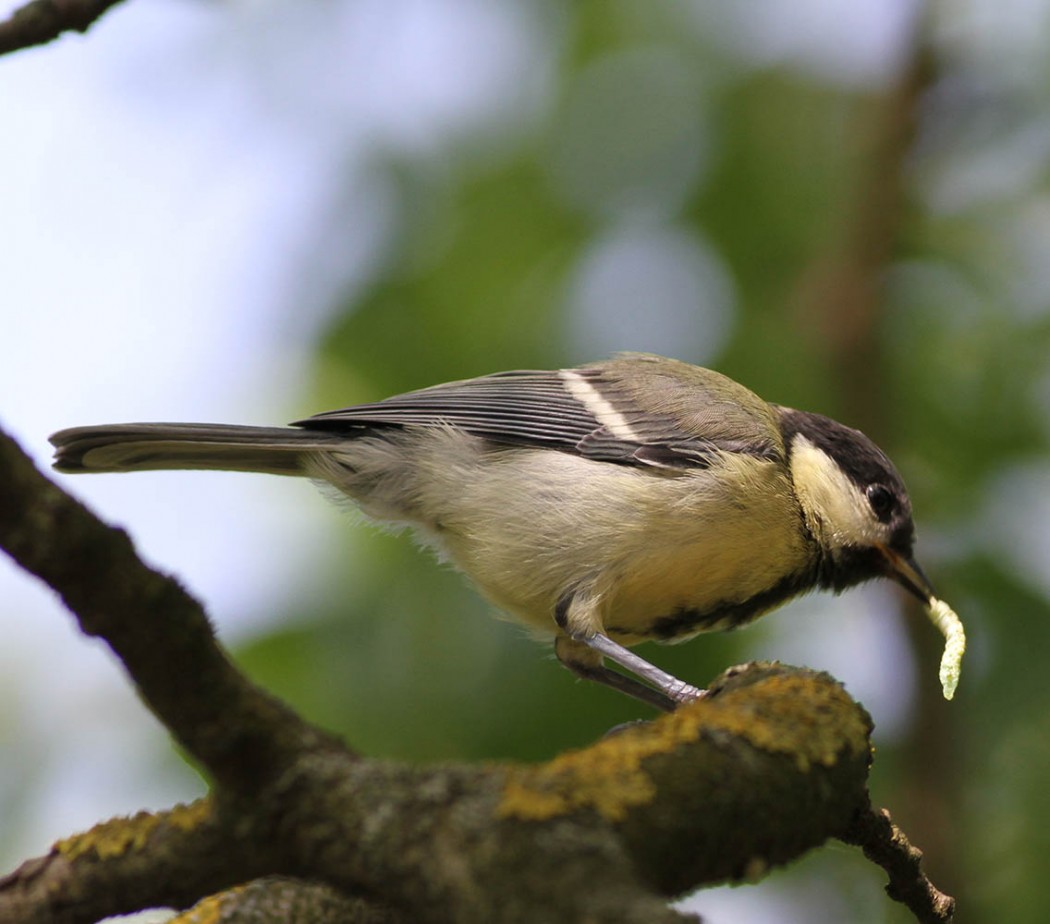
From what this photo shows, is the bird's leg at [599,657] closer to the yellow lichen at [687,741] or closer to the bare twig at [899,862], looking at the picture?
the bare twig at [899,862]

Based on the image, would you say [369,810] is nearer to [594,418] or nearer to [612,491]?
[612,491]

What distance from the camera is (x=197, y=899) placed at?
200 cm

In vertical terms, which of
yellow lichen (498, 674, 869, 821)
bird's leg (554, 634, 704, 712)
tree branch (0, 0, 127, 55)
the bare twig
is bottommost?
the bare twig

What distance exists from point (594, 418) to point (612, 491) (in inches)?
18.1

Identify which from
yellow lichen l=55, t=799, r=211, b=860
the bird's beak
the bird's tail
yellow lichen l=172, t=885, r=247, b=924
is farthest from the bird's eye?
yellow lichen l=55, t=799, r=211, b=860

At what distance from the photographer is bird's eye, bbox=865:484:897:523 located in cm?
→ 439

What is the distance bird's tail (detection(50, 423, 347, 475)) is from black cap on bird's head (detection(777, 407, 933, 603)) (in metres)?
1.71

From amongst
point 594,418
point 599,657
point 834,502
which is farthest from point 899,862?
point 594,418

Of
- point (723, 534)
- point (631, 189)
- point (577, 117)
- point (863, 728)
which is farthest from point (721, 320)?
point (863, 728)

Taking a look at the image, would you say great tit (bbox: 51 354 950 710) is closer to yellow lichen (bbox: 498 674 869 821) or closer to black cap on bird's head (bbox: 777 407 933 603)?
black cap on bird's head (bbox: 777 407 933 603)

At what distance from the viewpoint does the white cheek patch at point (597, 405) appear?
4.37 metres

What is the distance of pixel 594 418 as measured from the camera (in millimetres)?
4441

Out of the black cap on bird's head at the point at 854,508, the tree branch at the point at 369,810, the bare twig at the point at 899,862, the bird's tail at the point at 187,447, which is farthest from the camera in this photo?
the black cap on bird's head at the point at 854,508

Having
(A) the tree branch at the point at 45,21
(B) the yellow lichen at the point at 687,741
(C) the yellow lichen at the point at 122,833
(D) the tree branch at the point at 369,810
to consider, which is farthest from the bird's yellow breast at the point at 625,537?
(A) the tree branch at the point at 45,21
